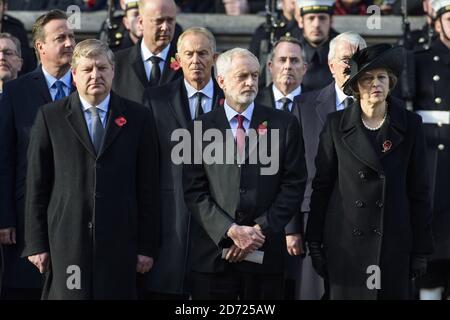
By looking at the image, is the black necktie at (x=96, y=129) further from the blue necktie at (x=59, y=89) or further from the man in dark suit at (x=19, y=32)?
the man in dark suit at (x=19, y=32)

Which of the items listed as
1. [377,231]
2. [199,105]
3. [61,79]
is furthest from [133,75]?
[377,231]

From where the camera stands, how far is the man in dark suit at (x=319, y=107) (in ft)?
34.0

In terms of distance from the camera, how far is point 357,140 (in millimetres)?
9258

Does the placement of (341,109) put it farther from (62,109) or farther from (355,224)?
(62,109)

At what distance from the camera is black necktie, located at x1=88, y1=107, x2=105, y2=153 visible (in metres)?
9.26

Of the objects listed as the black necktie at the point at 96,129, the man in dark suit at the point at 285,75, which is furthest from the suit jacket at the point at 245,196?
the man in dark suit at the point at 285,75

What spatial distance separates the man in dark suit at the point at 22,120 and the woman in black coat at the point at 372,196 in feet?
6.81

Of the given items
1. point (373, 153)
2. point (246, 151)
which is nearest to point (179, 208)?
point (246, 151)

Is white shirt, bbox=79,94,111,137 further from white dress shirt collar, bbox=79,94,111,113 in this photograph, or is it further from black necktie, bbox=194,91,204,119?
black necktie, bbox=194,91,204,119

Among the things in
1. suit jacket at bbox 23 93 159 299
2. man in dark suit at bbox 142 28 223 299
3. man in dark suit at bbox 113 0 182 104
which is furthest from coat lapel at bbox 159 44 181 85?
suit jacket at bbox 23 93 159 299

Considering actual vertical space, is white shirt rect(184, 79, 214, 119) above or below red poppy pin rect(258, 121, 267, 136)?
above

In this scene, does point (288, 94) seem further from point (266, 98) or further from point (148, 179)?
point (148, 179)

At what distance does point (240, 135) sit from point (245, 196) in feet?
1.40

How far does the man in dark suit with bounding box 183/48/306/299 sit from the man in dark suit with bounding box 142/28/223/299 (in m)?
0.56
